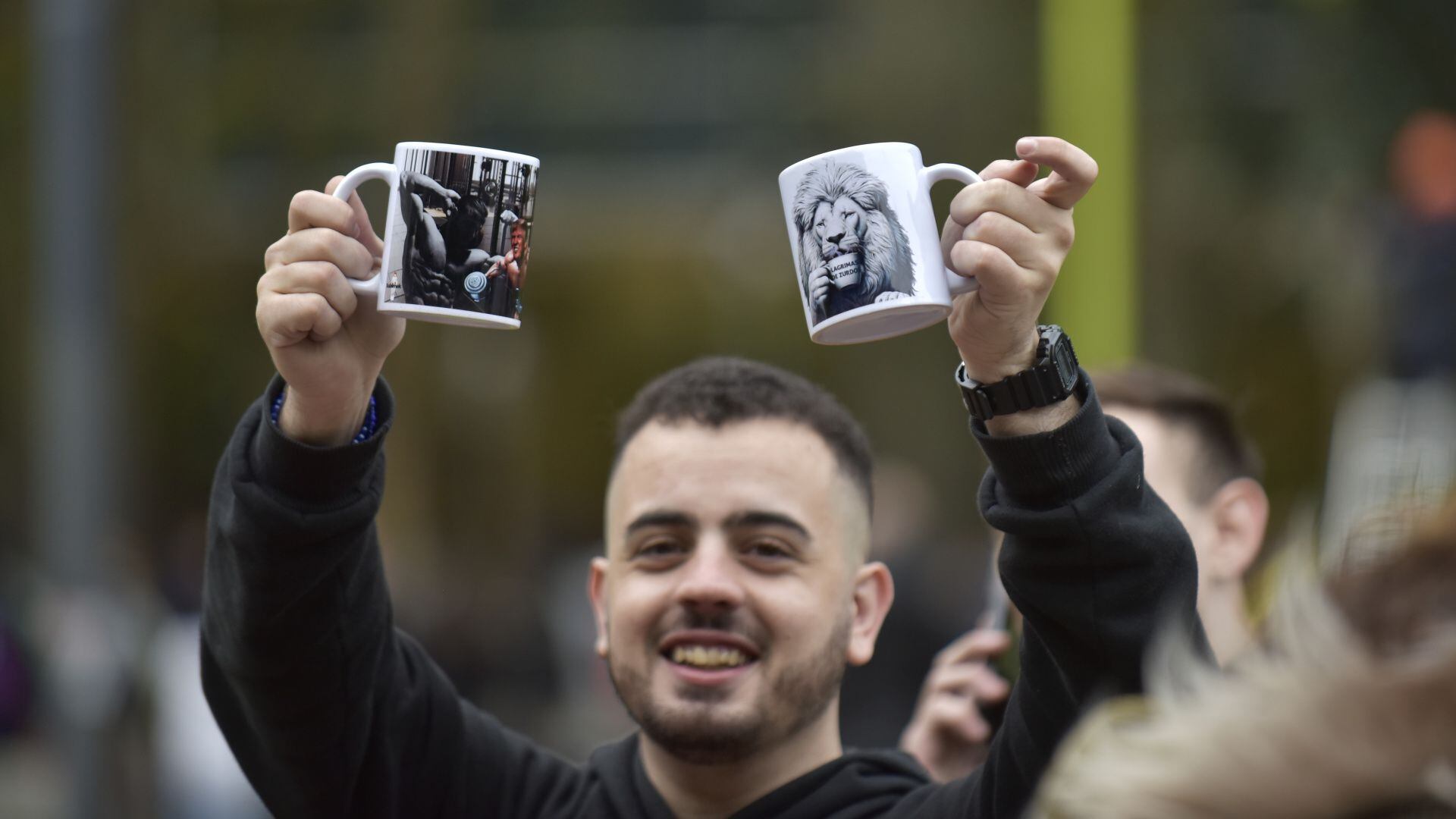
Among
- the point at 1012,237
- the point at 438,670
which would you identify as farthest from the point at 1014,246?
the point at 438,670

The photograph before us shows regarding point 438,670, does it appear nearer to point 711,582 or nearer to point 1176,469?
point 711,582

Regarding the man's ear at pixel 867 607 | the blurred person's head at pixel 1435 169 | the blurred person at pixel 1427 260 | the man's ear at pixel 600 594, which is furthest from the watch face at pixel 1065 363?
the blurred person's head at pixel 1435 169

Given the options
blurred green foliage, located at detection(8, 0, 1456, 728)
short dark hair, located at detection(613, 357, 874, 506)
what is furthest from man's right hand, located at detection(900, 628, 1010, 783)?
blurred green foliage, located at detection(8, 0, 1456, 728)

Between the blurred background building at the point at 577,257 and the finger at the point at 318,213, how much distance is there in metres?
3.50

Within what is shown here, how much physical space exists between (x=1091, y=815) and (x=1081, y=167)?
1.02 meters

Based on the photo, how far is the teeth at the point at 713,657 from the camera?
270 cm

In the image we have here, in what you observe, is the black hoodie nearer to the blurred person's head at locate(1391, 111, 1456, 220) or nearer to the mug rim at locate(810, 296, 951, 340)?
the mug rim at locate(810, 296, 951, 340)

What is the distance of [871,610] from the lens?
2971 mm

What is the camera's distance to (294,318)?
235cm

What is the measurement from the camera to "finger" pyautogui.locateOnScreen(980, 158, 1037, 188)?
7.30 ft

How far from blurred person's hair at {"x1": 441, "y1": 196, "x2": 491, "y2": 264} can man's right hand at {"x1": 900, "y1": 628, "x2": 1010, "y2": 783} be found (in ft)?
4.34

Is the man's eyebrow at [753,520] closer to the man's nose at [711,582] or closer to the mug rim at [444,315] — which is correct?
the man's nose at [711,582]

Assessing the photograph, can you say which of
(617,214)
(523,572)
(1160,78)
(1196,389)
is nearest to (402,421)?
(523,572)

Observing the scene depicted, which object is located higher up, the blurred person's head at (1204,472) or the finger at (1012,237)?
the finger at (1012,237)
